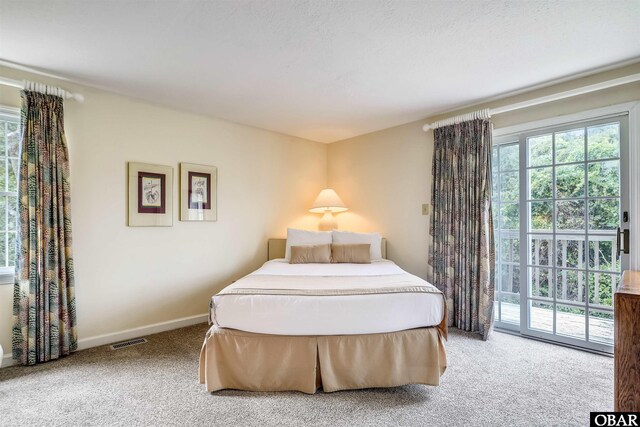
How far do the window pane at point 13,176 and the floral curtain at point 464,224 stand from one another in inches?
157

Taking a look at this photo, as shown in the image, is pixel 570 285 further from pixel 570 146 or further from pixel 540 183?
pixel 570 146

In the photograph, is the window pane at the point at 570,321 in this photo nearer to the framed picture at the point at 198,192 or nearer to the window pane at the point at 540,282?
the window pane at the point at 540,282

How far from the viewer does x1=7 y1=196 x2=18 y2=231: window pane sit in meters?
2.63

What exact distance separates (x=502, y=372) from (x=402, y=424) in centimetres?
110

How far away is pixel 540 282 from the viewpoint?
3041 mm

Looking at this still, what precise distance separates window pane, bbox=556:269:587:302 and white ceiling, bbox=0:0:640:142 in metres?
1.76

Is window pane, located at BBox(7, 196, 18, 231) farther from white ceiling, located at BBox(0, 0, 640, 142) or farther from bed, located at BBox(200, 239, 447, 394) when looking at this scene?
bed, located at BBox(200, 239, 447, 394)

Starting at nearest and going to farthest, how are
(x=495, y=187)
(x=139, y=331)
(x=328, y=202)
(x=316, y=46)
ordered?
(x=316, y=46), (x=139, y=331), (x=495, y=187), (x=328, y=202)

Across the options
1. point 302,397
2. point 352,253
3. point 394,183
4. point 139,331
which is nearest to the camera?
point 302,397

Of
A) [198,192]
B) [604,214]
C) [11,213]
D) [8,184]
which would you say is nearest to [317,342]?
[198,192]

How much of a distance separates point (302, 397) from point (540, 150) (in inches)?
121

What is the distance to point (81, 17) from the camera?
1.90 meters

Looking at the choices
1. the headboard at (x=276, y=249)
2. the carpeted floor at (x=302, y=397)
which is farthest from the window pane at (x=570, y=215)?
the headboard at (x=276, y=249)

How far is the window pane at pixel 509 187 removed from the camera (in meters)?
3.23
